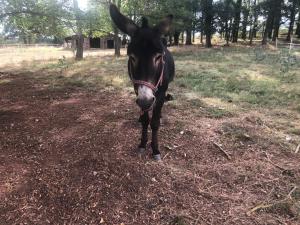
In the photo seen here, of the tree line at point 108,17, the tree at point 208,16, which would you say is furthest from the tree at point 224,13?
the tree at point 208,16

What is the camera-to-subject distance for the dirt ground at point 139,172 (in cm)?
334

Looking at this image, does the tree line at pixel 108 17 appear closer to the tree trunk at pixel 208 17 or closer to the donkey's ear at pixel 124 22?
the tree trunk at pixel 208 17

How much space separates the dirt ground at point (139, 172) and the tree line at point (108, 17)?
11.9 feet

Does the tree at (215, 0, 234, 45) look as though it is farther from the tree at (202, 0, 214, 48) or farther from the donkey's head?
the donkey's head

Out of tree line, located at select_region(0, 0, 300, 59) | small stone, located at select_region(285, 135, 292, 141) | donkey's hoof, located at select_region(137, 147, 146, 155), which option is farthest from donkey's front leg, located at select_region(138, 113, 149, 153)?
tree line, located at select_region(0, 0, 300, 59)

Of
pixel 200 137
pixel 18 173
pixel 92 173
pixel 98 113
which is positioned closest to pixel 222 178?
pixel 200 137

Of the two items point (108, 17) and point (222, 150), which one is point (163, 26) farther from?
point (108, 17)

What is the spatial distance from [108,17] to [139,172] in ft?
51.7

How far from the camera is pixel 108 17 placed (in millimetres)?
18094

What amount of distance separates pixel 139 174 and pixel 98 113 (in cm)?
287

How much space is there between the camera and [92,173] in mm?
4074

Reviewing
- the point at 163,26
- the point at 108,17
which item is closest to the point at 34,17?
the point at 163,26

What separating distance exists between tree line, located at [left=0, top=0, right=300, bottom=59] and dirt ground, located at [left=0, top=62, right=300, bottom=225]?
3.64m

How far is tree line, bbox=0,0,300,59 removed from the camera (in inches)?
341
